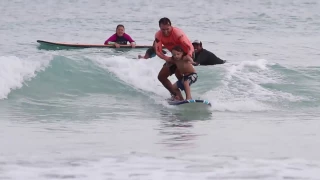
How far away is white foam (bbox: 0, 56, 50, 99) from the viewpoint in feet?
44.2

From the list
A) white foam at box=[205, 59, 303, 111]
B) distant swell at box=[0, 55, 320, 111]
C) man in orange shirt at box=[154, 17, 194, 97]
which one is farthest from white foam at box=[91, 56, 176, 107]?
man in orange shirt at box=[154, 17, 194, 97]

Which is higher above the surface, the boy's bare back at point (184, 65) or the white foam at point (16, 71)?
the boy's bare back at point (184, 65)

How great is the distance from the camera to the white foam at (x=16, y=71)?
1347cm

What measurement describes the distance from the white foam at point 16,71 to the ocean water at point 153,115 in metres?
0.03

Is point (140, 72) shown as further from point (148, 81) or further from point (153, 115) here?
point (153, 115)

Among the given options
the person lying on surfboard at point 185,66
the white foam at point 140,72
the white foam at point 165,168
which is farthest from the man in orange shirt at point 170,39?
the white foam at point 165,168

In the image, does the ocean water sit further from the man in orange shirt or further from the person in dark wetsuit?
the man in orange shirt

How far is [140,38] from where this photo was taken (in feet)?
88.6

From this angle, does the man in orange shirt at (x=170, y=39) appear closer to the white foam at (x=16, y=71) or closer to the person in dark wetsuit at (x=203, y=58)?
the person in dark wetsuit at (x=203, y=58)

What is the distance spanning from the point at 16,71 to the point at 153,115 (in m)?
3.92

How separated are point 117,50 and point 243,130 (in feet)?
34.8

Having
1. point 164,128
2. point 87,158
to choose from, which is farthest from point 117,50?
point 87,158

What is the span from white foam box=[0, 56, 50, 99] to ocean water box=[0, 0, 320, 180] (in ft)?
0.10

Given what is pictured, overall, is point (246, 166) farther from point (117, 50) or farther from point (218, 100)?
point (117, 50)
